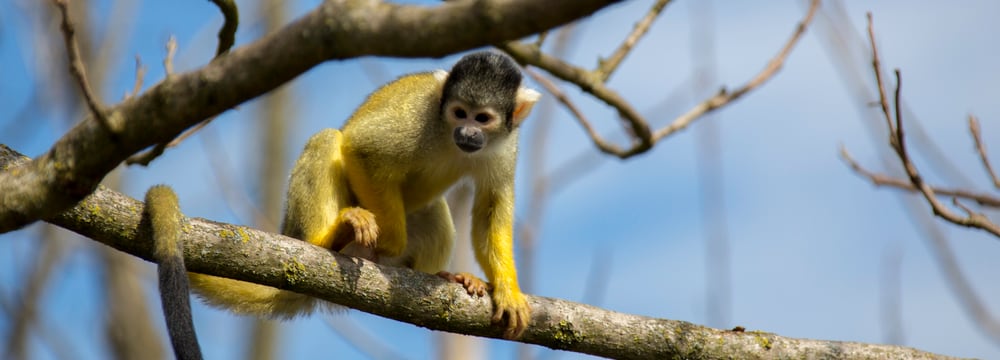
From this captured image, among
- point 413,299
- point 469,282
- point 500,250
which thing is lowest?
point 413,299

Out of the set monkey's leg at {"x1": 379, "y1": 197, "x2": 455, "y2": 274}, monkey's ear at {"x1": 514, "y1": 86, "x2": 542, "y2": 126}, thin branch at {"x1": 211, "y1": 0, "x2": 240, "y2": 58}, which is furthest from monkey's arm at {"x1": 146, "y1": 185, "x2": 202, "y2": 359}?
monkey's ear at {"x1": 514, "y1": 86, "x2": 542, "y2": 126}

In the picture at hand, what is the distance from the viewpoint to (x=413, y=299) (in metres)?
4.50

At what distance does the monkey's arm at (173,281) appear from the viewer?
12.3 feet

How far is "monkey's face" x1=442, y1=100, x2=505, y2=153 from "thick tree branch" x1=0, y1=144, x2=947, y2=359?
1.03 meters

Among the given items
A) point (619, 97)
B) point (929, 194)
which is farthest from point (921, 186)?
point (619, 97)

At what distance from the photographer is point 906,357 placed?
468 centimetres

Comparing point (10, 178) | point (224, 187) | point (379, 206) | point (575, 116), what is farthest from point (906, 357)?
point (224, 187)

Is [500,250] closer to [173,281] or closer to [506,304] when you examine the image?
[506,304]

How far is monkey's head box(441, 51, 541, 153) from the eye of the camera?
570 cm

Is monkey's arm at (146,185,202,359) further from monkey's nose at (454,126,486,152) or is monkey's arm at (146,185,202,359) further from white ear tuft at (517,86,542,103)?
white ear tuft at (517,86,542,103)

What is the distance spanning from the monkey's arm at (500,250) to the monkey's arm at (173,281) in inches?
62.6

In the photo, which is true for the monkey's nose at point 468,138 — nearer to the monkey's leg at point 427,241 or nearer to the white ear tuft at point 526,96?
the white ear tuft at point 526,96

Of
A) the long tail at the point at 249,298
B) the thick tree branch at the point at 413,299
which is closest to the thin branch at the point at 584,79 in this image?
the thick tree branch at the point at 413,299

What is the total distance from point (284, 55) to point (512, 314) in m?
2.63
